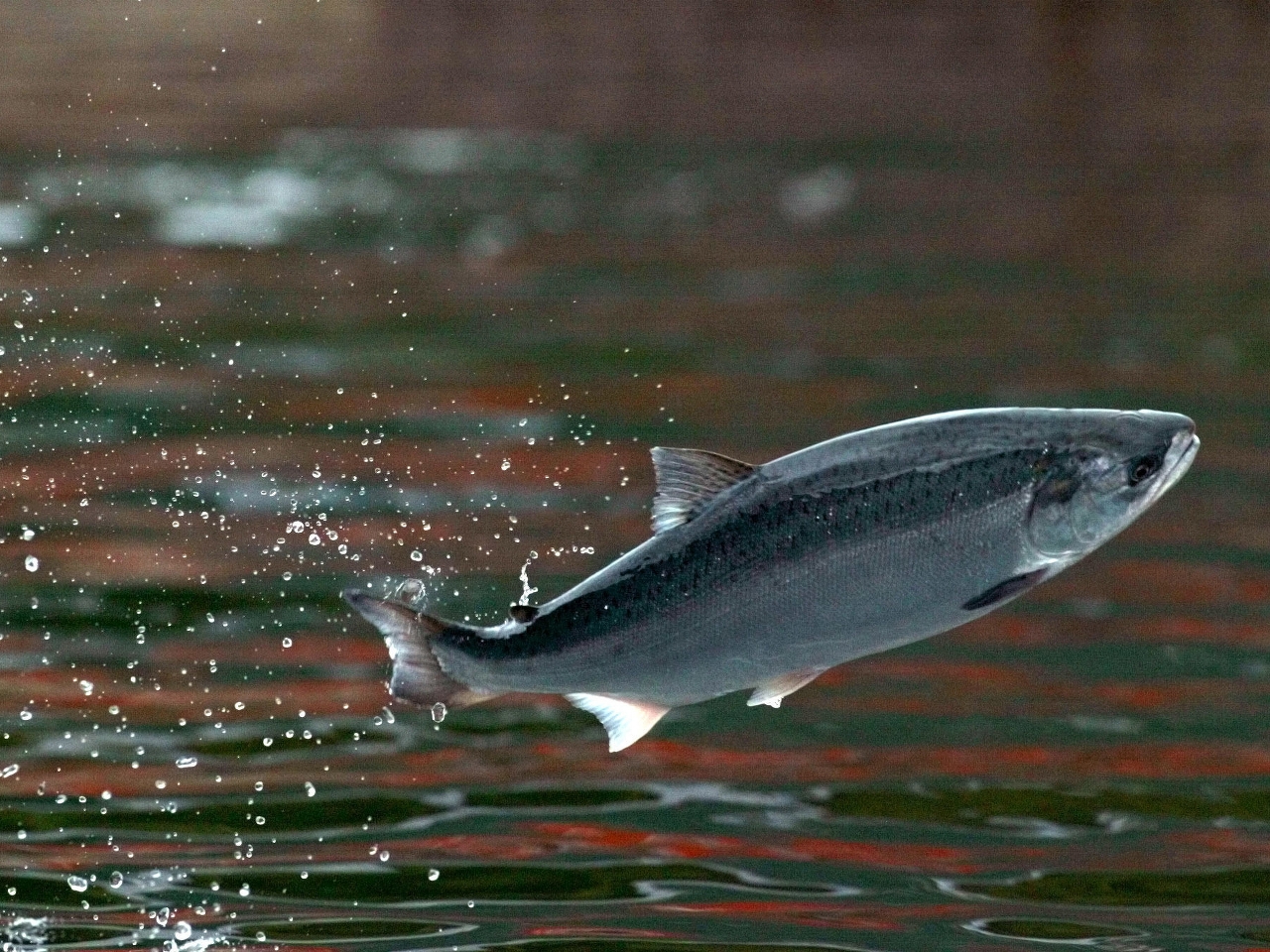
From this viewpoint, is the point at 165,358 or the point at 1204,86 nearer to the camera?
the point at 165,358

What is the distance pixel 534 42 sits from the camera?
41.3 meters

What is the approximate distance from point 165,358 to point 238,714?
21.8 feet

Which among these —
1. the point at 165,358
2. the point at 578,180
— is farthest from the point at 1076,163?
the point at 165,358

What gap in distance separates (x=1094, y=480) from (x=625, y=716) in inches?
39.3

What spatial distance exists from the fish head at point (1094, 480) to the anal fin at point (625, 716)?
0.80m

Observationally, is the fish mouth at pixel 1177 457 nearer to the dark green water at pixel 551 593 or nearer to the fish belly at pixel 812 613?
the fish belly at pixel 812 613

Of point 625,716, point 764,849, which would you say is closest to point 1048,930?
point 764,849

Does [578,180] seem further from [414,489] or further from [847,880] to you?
[847,880]

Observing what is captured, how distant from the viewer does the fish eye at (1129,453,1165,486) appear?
453cm

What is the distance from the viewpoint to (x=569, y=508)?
11477mm

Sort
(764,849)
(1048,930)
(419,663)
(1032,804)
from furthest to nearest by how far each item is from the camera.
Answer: (1032,804), (764,849), (1048,930), (419,663)

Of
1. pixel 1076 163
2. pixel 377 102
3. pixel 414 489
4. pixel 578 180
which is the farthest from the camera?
pixel 377 102

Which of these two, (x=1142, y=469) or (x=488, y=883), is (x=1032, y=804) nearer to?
(x=488, y=883)

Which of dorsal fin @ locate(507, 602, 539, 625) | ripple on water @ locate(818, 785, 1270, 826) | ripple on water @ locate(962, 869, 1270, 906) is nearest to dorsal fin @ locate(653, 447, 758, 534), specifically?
dorsal fin @ locate(507, 602, 539, 625)
